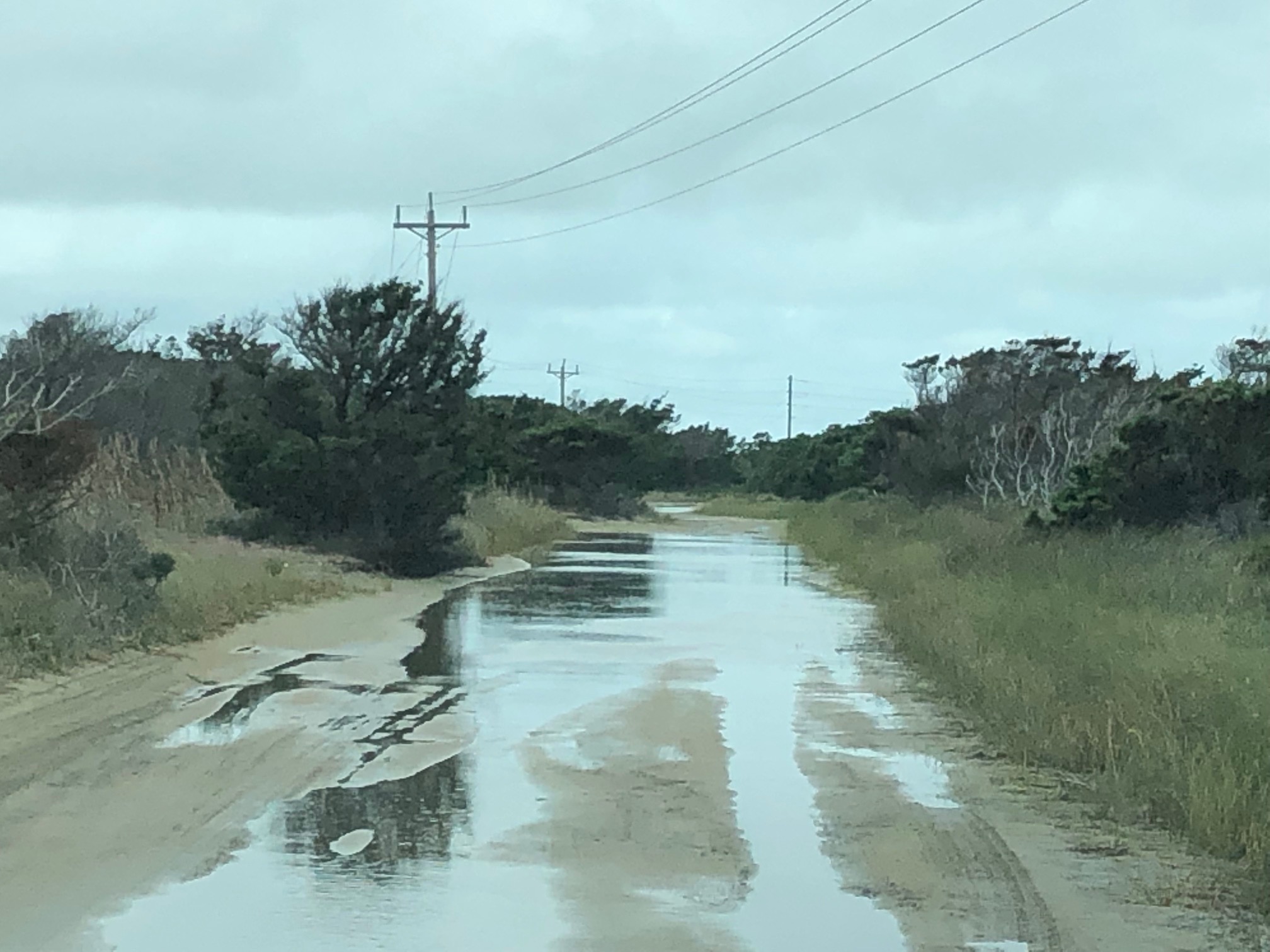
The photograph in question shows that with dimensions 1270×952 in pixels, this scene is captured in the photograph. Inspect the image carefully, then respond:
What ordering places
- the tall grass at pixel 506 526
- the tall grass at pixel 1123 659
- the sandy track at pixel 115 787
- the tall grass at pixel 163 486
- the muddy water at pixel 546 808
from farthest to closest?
1. the tall grass at pixel 506 526
2. the tall grass at pixel 163 486
3. the tall grass at pixel 1123 659
4. the sandy track at pixel 115 787
5. the muddy water at pixel 546 808

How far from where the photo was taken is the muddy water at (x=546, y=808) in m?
7.39

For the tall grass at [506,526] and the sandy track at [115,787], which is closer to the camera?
the sandy track at [115,787]

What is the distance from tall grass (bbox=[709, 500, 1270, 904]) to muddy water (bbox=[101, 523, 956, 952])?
39.6 inches

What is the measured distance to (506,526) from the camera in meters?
43.8

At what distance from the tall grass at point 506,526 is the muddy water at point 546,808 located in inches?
695

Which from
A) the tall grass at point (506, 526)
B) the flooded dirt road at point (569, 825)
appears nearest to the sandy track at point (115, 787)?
the flooded dirt road at point (569, 825)

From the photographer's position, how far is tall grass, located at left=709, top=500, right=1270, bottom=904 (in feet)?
31.7

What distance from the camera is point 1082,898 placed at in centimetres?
812

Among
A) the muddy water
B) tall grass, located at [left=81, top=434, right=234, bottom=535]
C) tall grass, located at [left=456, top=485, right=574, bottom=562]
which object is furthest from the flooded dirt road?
tall grass, located at [left=456, top=485, right=574, bottom=562]

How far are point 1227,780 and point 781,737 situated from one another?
175 inches

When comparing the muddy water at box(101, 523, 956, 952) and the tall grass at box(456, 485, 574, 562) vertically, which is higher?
the tall grass at box(456, 485, 574, 562)

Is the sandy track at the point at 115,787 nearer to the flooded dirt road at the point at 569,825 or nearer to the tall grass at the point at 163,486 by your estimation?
the flooded dirt road at the point at 569,825

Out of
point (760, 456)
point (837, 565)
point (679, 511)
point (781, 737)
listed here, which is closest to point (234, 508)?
point (837, 565)

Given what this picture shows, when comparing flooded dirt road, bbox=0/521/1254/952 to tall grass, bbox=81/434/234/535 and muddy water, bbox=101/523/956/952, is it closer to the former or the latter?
muddy water, bbox=101/523/956/952
